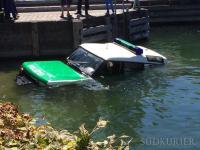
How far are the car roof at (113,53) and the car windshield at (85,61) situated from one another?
0.18 m

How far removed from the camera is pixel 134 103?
15.5 m

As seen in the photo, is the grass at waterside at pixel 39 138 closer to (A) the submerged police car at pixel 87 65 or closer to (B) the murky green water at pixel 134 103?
(B) the murky green water at pixel 134 103

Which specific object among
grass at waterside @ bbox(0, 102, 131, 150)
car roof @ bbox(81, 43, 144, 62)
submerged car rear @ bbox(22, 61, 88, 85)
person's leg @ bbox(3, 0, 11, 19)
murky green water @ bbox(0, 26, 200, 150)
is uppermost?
grass at waterside @ bbox(0, 102, 131, 150)

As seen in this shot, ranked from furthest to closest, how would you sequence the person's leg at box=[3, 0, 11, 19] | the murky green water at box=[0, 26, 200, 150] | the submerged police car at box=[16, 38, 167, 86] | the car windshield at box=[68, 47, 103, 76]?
the person's leg at box=[3, 0, 11, 19] < the car windshield at box=[68, 47, 103, 76] < the submerged police car at box=[16, 38, 167, 86] < the murky green water at box=[0, 26, 200, 150]

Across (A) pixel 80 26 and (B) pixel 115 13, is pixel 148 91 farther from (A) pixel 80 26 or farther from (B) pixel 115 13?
(B) pixel 115 13

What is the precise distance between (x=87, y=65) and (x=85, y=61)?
0.33 metres

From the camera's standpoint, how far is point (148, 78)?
1867cm

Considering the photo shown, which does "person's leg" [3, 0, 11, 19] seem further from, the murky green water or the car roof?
the car roof

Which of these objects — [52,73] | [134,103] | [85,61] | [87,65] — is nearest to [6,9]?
[85,61]

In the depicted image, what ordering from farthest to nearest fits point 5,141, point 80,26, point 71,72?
point 80,26, point 71,72, point 5,141

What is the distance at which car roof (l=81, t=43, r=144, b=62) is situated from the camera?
60.7 ft

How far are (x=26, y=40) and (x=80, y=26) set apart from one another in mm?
2662

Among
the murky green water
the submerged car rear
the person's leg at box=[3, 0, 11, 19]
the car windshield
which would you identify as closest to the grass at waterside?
the murky green water

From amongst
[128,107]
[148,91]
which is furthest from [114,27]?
[128,107]
